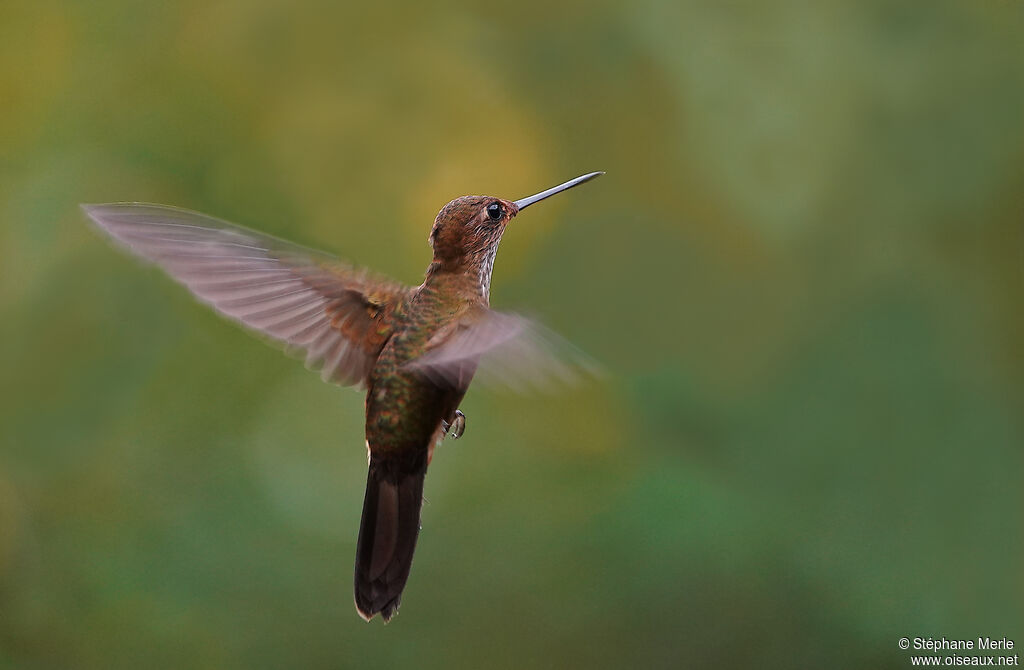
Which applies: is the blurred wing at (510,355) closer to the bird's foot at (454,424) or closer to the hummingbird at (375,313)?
the hummingbird at (375,313)

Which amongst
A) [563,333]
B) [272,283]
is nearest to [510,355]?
[272,283]

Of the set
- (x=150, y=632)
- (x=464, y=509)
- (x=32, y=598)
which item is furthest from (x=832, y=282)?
(x=32, y=598)

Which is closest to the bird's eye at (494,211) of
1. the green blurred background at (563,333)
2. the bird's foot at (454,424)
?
the bird's foot at (454,424)

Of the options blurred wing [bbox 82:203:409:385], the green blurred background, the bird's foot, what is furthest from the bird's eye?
the green blurred background

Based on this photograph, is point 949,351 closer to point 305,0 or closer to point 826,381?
point 826,381

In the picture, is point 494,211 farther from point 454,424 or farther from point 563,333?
point 563,333

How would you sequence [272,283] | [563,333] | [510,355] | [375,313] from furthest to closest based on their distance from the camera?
[563,333]
[375,313]
[272,283]
[510,355]

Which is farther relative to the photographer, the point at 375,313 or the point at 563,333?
the point at 563,333
